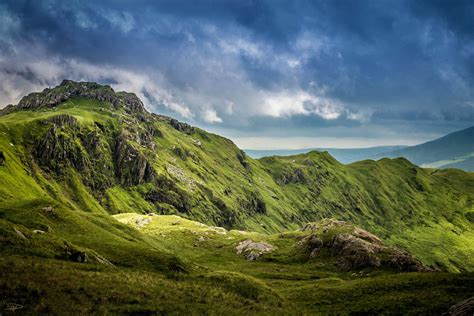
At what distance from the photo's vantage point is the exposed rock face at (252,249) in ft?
508

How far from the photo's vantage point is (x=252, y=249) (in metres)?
163

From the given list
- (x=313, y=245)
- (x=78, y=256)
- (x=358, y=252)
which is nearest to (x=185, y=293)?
(x=78, y=256)

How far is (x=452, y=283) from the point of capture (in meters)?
56.2

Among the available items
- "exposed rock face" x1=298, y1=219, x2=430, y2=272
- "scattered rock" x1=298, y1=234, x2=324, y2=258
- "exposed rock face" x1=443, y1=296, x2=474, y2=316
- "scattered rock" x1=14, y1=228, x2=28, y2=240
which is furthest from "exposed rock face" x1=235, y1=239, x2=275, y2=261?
"exposed rock face" x1=443, y1=296, x2=474, y2=316

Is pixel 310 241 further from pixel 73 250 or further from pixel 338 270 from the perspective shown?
pixel 73 250

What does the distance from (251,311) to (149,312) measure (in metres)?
13.3

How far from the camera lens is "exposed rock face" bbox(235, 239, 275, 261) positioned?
155 metres

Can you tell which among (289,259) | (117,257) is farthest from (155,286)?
(289,259)

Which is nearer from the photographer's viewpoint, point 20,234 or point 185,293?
point 185,293

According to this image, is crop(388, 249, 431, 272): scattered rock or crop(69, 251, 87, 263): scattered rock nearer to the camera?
crop(69, 251, 87, 263): scattered rock

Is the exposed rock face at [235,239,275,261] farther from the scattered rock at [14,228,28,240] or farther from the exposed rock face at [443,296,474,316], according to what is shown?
the exposed rock face at [443,296,474,316]

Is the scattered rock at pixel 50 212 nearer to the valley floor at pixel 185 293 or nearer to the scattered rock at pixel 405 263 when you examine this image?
the valley floor at pixel 185 293

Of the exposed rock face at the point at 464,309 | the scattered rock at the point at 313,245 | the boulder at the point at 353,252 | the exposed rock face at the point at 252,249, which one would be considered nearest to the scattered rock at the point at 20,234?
the exposed rock face at the point at 464,309

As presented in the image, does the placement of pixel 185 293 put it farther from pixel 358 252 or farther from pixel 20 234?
pixel 358 252
